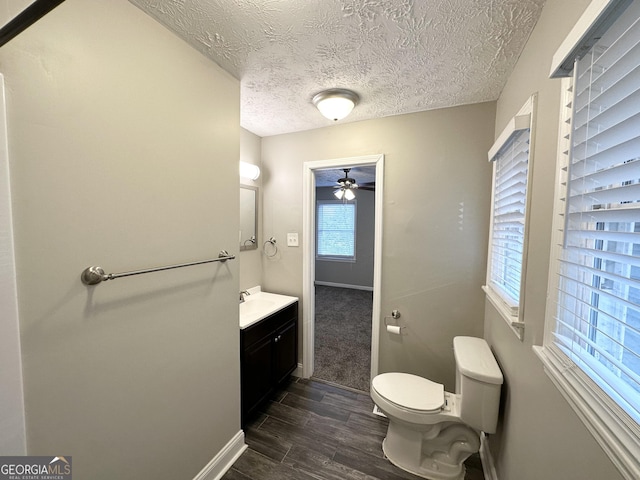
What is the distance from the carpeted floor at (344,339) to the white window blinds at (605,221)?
1985 millimetres

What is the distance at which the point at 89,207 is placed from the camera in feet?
3.00

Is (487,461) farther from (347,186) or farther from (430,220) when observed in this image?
(347,186)

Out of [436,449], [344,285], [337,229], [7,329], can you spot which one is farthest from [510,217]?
[344,285]

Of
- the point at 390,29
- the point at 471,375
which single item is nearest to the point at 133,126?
the point at 390,29

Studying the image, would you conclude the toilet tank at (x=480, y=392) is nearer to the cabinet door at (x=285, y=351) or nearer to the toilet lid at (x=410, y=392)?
the toilet lid at (x=410, y=392)

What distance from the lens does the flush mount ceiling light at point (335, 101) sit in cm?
167

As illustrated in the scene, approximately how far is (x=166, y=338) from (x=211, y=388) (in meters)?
0.48

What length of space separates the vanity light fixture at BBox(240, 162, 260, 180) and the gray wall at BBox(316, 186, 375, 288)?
3450 mm

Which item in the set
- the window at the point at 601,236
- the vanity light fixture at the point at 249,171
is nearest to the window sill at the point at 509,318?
the window at the point at 601,236

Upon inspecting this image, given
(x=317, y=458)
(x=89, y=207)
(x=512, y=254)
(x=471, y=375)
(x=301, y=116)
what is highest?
(x=301, y=116)

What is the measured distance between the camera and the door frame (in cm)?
212

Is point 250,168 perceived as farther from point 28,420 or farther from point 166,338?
point 28,420

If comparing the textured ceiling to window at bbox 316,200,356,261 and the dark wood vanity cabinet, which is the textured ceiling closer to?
the dark wood vanity cabinet

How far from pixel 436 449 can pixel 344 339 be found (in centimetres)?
179
